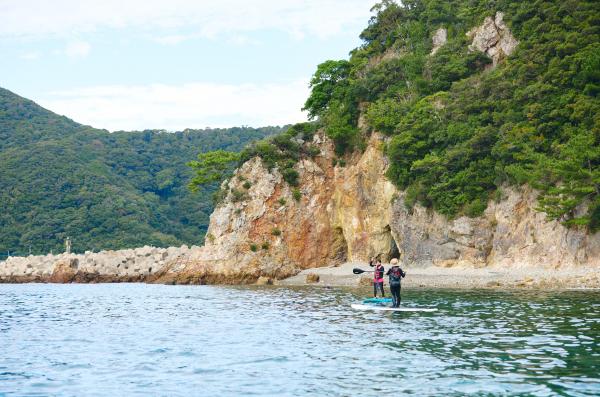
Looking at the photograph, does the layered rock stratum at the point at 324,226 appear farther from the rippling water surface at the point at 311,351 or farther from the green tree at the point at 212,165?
the rippling water surface at the point at 311,351

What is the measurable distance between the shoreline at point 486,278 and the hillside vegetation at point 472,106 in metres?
3.96

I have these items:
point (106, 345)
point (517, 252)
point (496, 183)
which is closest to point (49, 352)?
point (106, 345)

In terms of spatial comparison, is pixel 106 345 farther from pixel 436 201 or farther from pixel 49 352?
pixel 436 201

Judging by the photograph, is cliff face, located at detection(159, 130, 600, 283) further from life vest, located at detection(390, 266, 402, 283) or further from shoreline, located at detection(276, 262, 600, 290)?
life vest, located at detection(390, 266, 402, 283)

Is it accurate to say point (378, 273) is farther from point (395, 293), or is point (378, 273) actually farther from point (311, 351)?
point (311, 351)

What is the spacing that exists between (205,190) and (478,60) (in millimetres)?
87332

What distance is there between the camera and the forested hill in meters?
120

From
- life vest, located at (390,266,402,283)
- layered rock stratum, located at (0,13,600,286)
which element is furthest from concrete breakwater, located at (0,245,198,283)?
life vest, located at (390,266,402,283)

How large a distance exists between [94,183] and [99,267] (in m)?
53.8

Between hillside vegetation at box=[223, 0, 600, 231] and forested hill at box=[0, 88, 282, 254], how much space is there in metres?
56.9

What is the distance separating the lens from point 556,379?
14680mm

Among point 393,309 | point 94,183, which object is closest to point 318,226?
point 393,309

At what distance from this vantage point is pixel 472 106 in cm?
6012

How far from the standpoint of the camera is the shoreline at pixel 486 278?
1741 inches
